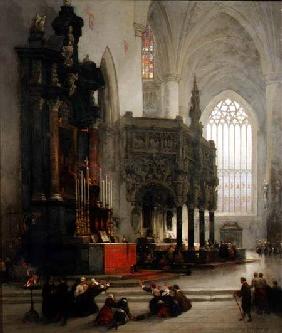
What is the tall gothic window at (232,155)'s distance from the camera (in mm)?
7090

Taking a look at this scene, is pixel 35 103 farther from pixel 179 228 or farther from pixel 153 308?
pixel 153 308

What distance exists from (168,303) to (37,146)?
7.91 ft

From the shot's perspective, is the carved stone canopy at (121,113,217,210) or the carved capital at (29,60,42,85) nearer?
the carved stone canopy at (121,113,217,210)

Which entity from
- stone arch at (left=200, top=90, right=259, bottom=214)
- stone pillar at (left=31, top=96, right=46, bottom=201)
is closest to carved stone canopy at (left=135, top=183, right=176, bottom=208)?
stone arch at (left=200, top=90, right=259, bottom=214)

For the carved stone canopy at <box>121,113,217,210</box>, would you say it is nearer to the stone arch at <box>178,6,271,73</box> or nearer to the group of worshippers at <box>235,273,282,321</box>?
the stone arch at <box>178,6,271,73</box>

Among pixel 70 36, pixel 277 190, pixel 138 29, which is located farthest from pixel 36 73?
pixel 277 190

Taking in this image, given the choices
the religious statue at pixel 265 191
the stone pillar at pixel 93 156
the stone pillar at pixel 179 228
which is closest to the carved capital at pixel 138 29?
the stone pillar at pixel 93 156

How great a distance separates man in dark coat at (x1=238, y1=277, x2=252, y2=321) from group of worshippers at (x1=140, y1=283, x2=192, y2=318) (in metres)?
0.46

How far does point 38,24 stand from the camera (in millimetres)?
7801

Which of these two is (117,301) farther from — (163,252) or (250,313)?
(250,313)

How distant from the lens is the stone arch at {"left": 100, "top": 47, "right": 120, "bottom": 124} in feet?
23.8

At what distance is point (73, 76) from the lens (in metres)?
8.12

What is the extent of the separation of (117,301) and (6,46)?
9.32ft

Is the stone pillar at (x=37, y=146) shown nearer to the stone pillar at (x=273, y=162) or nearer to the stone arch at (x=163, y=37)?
the stone arch at (x=163, y=37)
